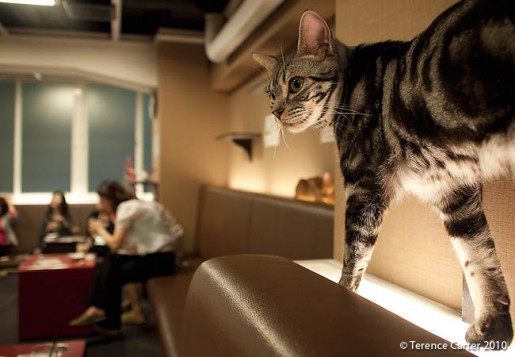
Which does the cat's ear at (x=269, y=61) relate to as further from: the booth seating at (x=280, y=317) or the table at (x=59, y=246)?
the table at (x=59, y=246)

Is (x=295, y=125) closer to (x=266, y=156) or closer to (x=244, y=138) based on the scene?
(x=266, y=156)

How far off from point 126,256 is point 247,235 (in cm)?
89

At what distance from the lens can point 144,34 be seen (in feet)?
14.1

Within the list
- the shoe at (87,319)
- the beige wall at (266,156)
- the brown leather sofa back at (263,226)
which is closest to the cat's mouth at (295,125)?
the brown leather sofa back at (263,226)

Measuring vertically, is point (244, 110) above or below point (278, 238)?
above

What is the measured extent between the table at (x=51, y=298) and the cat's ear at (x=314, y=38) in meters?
2.71

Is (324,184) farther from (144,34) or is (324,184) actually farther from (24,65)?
(24,65)

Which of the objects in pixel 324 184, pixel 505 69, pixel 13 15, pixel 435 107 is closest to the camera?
pixel 505 69

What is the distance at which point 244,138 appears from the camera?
11.1ft

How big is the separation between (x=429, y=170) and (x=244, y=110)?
3.29 meters

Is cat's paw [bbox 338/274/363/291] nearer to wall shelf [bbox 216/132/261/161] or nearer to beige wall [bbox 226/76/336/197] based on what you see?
beige wall [bbox 226/76/336/197]

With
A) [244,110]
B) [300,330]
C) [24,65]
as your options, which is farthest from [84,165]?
[300,330]

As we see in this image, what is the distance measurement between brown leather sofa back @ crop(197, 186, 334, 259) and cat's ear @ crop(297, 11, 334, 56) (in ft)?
3.81

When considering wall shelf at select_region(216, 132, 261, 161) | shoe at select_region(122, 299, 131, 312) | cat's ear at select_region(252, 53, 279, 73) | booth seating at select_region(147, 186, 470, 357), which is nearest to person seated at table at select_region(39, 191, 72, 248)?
shoe at select_region(122, 299, 131, 312)
